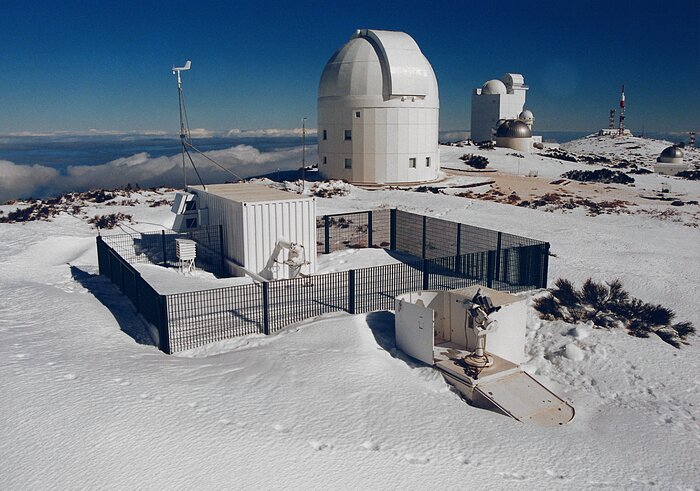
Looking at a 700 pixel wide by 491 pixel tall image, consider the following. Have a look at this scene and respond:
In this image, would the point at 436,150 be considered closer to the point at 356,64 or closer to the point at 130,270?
the point at 356,64

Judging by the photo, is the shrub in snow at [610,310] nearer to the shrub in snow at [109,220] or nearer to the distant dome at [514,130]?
the shrub in snow at [109,220]

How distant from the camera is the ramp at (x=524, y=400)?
9.23m

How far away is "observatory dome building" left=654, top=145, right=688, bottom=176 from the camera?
209ft

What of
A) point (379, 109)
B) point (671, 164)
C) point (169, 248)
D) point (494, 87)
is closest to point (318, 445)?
point (169, 248)

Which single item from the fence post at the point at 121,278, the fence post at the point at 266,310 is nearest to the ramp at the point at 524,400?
the fence post at the point at 266,310

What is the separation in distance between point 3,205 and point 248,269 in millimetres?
23645

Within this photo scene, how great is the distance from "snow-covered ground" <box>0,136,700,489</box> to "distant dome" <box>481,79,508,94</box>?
8439 centimetres

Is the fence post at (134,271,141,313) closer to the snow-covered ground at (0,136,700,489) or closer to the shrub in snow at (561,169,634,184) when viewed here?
the snow-covered ground at (0,136,700,489)

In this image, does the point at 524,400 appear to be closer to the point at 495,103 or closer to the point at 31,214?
the point at 31,214

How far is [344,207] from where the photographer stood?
2989 cm

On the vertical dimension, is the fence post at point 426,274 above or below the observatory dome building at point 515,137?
below

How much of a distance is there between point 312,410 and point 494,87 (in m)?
93.6

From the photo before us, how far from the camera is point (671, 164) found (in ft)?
219

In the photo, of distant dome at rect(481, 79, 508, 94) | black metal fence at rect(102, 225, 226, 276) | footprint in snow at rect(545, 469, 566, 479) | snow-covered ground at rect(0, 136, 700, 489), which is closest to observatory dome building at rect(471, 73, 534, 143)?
distant dome at rect(481, 79, 508, 94)
